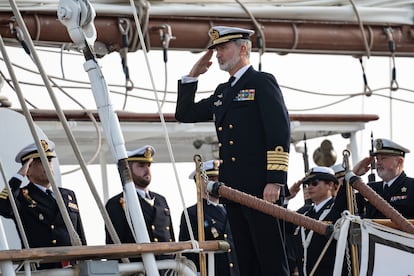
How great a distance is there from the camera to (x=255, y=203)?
5887 mm

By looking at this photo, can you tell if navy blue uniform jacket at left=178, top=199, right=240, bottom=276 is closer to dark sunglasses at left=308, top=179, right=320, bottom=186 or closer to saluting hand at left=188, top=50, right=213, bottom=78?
dark sunglasses at left=308, top=179, right=320, bottom=186

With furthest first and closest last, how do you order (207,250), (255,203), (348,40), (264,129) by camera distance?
(348,40)
(264,129)
(255,203)
(207,250)

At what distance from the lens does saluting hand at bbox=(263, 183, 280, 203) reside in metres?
6.16

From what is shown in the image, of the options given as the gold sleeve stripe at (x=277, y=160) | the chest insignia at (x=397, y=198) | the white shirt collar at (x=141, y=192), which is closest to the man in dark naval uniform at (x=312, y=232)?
the chest insignia at (x=397, y=198)

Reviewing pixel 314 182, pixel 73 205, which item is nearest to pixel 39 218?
pixel 73 205

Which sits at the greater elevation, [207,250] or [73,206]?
[73,206]

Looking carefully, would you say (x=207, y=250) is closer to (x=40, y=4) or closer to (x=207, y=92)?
(x=40, y=4)

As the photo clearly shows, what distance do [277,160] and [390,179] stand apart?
1.88 meters

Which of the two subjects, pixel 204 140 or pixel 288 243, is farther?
pixel 204 140

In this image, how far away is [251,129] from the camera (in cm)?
643

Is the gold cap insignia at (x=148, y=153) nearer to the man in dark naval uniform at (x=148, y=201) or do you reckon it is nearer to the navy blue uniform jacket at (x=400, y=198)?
the man in dark naval uniform at (x=148, y=201)

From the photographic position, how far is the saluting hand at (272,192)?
20.2 ft

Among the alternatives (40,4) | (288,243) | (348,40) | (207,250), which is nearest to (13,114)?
(40,4)

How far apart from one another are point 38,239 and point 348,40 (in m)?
3.62
